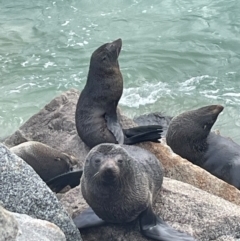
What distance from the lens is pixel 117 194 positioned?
519 cm

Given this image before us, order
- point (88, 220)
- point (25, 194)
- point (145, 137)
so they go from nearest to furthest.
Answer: point (25, 194)
point (88, 220)
point (145, 137)

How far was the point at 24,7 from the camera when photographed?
17000 millimetres

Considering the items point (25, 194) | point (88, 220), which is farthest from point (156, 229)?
point (25, 194)

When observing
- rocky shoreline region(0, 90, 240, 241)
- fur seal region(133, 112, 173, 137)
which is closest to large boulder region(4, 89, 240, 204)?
rocky shoreline region(0, 90, 240, 241)

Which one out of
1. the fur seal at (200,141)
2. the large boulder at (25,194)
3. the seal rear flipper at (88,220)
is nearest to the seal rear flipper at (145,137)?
the fur seal at (200,141)

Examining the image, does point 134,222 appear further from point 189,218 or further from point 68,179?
point 68,179

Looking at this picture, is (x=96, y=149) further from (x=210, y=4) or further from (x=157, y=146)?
(x=210, y=4)

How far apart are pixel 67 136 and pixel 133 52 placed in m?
6.63

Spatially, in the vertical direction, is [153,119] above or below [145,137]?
below

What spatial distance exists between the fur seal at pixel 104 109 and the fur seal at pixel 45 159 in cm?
67

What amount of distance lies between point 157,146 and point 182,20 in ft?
28.8

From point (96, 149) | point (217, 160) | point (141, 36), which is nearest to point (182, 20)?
point (141, 36)

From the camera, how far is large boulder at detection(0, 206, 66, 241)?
3.57 metres

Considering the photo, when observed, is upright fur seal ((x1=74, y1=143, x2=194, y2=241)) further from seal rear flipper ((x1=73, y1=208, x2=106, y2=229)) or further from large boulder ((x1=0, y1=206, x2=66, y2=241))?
large boulder ((x1=0, y1=206, x2=66, y2=241))
